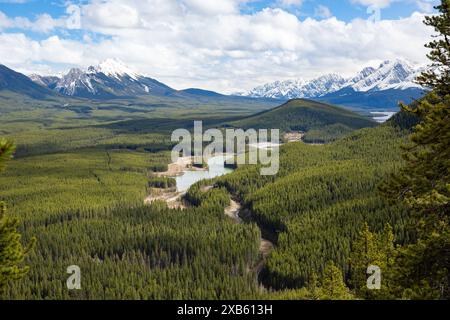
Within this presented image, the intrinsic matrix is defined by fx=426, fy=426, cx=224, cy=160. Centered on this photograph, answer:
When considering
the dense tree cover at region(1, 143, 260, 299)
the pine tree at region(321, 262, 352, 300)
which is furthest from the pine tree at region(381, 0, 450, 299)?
the dense tree cover at region(1, 143, 260, 299)

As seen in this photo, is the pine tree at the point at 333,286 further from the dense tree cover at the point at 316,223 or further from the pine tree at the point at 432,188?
the dense tree cover at the point at 316,223

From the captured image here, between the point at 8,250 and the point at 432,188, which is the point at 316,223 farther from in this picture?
the point at 8,250

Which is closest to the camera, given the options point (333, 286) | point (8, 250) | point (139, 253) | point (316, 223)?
point (8, 250)

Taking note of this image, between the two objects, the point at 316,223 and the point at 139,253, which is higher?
the point at 316,223

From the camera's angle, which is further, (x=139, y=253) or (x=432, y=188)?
(x=139, y=253)

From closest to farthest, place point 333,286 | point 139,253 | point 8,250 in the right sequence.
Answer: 1. point 8,250
2. point 333,286
3. point 139,253

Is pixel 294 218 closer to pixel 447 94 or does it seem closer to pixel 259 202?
pixel 259 202

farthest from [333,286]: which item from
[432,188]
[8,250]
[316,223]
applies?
[316,223]

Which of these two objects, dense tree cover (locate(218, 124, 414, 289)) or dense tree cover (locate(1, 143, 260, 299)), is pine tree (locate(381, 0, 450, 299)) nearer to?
dense tree cover (locate(218, 124, 414, 289))
